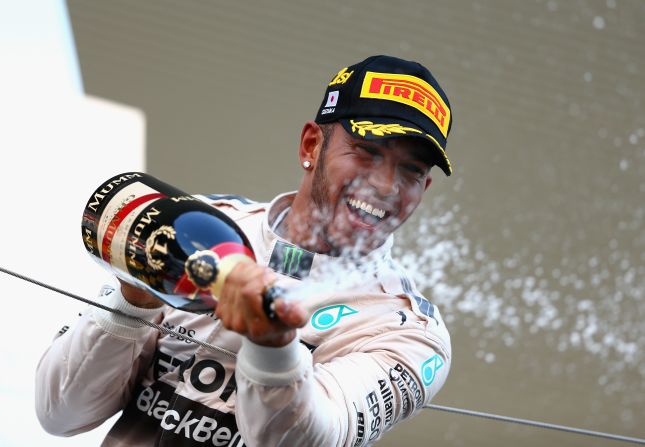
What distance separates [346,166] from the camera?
103 centimetres

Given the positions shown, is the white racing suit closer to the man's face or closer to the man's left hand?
the man's face

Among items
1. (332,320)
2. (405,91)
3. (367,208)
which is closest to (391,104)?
(405,91)

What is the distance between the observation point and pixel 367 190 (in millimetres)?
1000

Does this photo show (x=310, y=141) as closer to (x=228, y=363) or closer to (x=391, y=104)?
(x=391, y=104)

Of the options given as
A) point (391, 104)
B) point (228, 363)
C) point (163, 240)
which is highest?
point (391, 104)

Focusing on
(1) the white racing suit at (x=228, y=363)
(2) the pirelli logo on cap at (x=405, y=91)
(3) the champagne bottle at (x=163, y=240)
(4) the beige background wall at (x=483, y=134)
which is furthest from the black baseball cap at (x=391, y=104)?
(4) the beige background wall at (x=483, y=134)

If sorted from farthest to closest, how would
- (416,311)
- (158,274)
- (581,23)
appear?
(581,23) < (416,311) < (158,274)

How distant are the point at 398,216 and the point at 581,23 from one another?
5.63 ft

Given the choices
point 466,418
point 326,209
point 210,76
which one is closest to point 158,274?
point 326,209

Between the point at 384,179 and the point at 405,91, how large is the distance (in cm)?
12

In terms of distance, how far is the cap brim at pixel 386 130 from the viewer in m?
0.99

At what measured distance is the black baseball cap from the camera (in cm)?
100

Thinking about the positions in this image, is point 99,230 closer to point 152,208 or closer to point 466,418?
point 152,208

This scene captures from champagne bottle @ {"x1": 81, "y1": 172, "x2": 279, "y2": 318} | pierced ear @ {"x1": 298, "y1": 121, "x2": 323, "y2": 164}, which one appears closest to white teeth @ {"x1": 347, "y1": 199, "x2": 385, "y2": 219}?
pierced ear @ {"x1": 298, "y1": 121, "x2": 323, "y2": 164}
